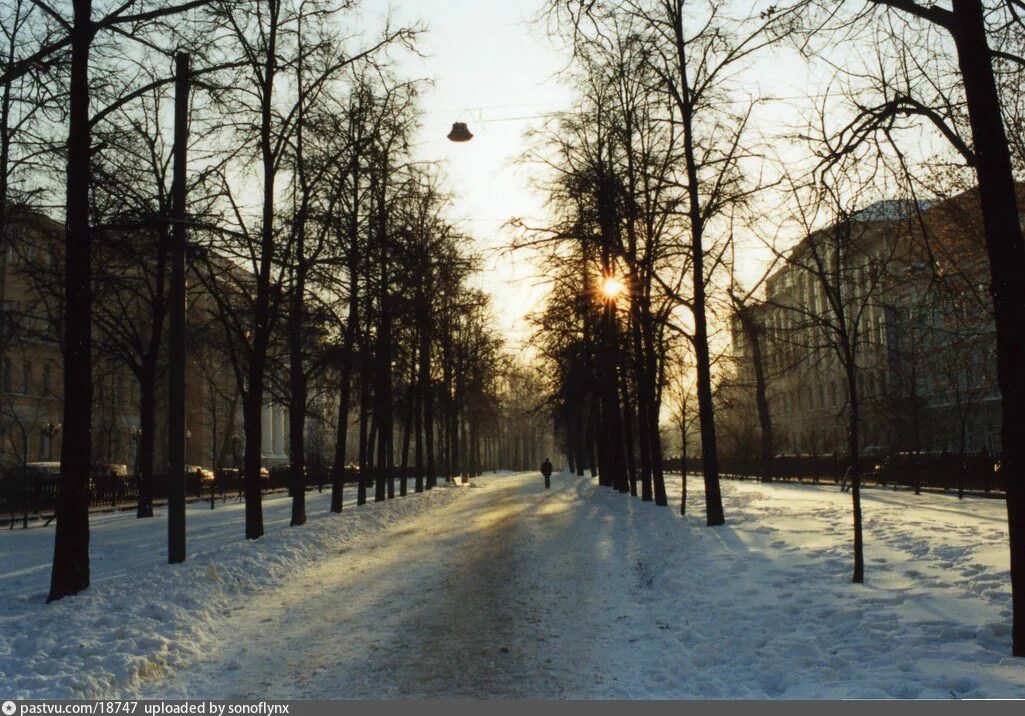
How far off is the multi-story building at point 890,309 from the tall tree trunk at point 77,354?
8739 millimetres

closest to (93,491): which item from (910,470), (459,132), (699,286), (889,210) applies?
(459,132)

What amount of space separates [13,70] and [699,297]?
12469 mm

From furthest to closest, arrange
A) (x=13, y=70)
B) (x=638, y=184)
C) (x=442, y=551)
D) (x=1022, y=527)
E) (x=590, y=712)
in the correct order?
1. (x=638, y=184)
2. (x=442, y=551)
3. (x=13, y=70)
4. (x=1022, y=527)
5. (x=590, y=712)

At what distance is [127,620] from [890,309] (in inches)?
378

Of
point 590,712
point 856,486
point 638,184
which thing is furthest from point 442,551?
point 638,184

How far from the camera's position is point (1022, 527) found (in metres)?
6.39

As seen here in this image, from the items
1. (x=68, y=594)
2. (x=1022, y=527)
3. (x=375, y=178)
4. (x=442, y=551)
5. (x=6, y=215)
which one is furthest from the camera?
(x=375, y=178)

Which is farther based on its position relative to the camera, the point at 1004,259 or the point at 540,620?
the point at 540,620

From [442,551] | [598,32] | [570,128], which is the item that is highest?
[570,128]

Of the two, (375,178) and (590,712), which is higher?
(375,178)

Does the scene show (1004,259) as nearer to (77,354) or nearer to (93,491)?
(77,354)

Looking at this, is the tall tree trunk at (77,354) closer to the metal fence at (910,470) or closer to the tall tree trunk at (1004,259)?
the tall tree trunk at (1004,259)

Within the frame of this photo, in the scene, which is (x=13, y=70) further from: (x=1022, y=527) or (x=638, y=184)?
(x=638, y=184)

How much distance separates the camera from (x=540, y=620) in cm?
849
